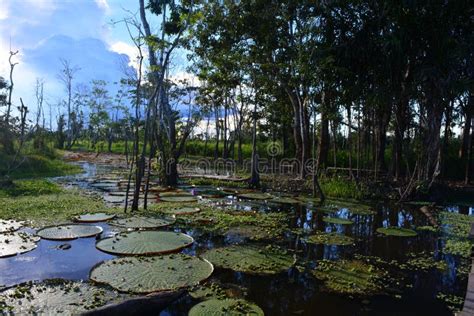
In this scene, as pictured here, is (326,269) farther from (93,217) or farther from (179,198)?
(179,198)

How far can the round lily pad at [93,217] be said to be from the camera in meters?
7.50

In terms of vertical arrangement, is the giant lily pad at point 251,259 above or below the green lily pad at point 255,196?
below

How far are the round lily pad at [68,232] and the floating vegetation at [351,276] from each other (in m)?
4.23

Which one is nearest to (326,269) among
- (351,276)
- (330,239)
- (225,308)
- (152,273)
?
(351,276)

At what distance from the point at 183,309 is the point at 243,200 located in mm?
7524

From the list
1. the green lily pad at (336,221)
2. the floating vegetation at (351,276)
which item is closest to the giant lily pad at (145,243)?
the floating vegetation at (351,276)

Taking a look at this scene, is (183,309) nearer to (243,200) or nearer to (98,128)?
(243,200)

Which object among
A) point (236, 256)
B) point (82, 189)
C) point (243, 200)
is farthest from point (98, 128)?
point (236, 256)

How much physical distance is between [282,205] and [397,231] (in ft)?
11.9

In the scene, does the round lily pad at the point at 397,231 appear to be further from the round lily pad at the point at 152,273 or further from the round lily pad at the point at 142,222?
the round lily pad at the point at 142,222

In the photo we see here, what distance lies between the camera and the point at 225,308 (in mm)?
3732

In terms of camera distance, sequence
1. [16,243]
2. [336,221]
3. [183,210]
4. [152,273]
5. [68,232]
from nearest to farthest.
→ [152,273] → [16,243] → [68,232] → [336,221] → [183,210]

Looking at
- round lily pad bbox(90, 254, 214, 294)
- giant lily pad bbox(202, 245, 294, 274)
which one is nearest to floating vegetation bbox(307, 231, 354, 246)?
giant lily pad bbox(202, 245, 294, 274)

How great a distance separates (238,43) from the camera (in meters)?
12.7
